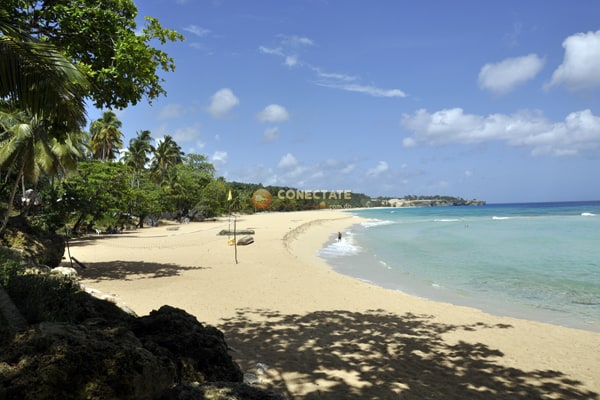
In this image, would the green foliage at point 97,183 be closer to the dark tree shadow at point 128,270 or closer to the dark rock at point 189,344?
the dark tree shadow at point 128,270

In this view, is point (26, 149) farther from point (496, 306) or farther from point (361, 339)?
point (496, 306)

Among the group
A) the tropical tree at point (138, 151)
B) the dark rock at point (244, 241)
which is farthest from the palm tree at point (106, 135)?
the dark rock at point (244, 241)

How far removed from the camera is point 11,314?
2955mm

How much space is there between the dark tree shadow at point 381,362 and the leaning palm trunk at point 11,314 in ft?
9.26

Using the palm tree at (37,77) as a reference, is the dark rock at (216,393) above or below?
below

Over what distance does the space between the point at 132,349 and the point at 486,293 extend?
12.9 meters

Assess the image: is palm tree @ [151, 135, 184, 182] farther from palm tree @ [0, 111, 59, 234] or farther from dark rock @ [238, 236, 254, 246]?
palm tree @ [0, 111, 59, 234]

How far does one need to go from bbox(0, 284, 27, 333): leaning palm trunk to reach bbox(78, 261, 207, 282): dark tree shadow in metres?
9.45

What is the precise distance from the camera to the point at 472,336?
7527 mm

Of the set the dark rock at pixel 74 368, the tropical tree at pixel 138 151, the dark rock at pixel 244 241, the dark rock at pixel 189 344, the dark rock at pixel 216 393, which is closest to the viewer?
the dark rock at pixel 74 368

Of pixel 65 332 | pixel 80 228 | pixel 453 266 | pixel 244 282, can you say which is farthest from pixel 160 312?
pixel 80 228

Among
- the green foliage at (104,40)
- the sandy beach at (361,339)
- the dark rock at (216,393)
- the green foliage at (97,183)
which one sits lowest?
the sandy beach at (361,339)

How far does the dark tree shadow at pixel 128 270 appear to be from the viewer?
12.4m

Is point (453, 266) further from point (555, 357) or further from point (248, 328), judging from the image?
point (248, 328)
